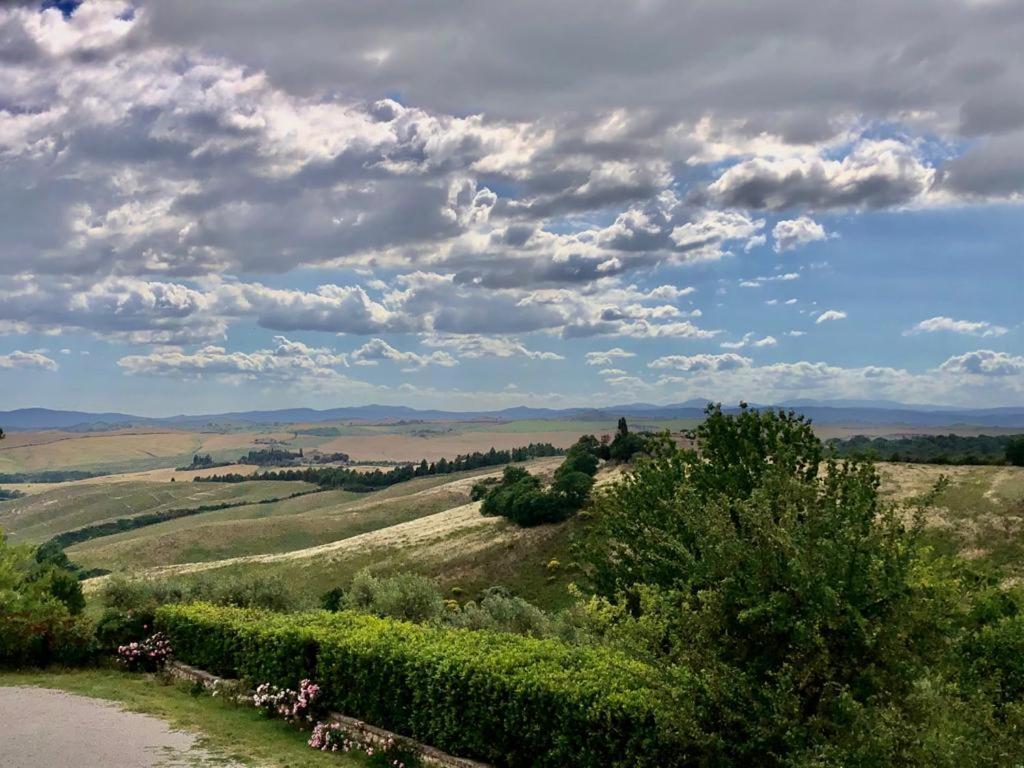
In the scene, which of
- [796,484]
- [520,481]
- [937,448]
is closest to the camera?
[796,484]

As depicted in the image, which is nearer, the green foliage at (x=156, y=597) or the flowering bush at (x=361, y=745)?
the flowering bush at (x=361, y=745)

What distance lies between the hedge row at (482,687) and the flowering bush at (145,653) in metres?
6.33

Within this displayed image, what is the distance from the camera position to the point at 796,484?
40.0 feet

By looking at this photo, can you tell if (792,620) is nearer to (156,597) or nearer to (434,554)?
(156,597)

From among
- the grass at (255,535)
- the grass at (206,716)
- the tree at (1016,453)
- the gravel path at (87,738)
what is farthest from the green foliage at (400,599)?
the grass at (255,535)

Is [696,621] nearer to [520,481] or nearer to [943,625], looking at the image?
[943,625]

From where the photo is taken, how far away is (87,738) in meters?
18.6

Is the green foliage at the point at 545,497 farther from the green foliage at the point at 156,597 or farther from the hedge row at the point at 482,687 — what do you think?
the hedge row at the point at 482,687

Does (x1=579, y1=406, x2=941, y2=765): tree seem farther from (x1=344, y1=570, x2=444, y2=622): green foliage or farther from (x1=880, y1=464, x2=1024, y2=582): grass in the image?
(x1=880, y1=464, x2=1024, y2=582): grass

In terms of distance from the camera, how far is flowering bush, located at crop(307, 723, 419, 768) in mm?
17459

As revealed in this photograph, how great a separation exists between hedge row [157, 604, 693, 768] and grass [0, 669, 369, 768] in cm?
131

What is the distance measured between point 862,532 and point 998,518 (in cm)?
6984

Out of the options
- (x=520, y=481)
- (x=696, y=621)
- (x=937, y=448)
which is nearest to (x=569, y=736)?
(x=696, y=621)

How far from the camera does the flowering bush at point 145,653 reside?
97.7ft
